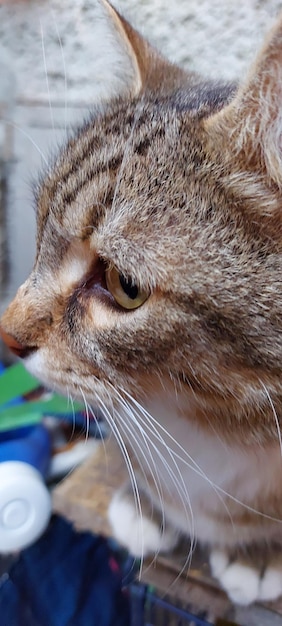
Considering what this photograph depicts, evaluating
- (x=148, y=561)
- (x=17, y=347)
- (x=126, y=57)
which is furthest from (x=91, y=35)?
(x=148, y=561)

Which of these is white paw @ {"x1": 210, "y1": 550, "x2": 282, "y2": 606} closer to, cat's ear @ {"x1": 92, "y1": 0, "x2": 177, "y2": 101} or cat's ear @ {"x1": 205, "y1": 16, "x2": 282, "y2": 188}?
cat's ear @ {"x1": 205, "y1": 16, "x2": 282, "y2": 188}

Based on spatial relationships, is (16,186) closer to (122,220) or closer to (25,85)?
(25,85)

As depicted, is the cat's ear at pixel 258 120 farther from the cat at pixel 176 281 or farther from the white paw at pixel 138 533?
the white paw at pixel 138 533

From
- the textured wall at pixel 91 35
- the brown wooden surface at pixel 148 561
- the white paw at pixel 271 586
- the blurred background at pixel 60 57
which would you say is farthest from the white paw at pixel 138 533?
the textured wall at pixel 91 35

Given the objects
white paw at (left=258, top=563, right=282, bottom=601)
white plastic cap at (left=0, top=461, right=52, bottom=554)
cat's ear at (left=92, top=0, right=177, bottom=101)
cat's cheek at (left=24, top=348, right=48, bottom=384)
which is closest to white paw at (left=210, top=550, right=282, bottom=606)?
white paw at (left=258, top=563, right=282, bottom=601)

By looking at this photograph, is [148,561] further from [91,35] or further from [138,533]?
[91,35]
